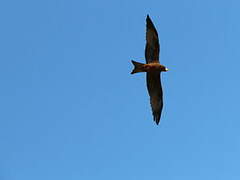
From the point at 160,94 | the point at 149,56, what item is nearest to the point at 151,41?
the point at 149,56

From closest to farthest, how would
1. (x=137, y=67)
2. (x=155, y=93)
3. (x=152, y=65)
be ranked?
(x=137, y=67), (x=152, y=65), (x=155, y=93)

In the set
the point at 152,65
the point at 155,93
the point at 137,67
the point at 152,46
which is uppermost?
the point at 152,46

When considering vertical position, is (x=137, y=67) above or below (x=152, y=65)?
below

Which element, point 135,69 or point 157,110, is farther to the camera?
point 157,110

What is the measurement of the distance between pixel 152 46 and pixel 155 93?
2518 mm

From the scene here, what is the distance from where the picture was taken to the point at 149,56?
2978 centimetres

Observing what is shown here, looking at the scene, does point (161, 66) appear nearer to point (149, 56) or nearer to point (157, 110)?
point (149, 56)

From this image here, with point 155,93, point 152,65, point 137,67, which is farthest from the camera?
point 155,93

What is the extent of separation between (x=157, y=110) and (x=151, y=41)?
3.86 m

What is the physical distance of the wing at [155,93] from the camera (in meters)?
30.1

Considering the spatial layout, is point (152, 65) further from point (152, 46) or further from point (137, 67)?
point (152, 46)

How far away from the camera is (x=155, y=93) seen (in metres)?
30.7

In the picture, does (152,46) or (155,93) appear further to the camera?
(155,93)

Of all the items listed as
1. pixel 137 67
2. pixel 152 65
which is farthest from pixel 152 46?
pixel 137 67
